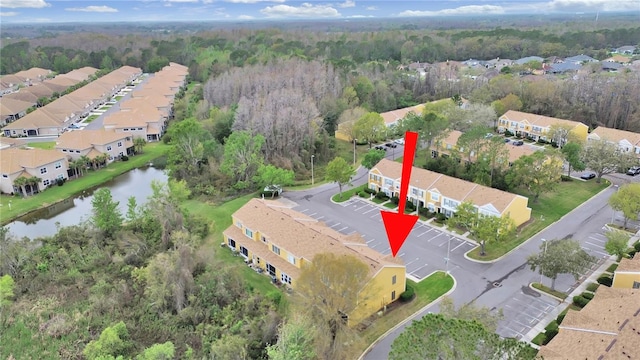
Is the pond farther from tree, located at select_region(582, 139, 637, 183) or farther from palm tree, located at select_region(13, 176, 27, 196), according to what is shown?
tree, located at select_region(582, 139, 637, 183)

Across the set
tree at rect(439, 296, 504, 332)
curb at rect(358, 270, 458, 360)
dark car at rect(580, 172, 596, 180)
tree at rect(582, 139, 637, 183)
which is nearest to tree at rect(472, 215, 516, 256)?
curb at rect(358, 270, 458, 360)

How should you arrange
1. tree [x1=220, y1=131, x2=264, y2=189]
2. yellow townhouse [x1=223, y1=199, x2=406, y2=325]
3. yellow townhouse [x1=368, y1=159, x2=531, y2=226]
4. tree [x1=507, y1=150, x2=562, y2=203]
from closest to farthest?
yellow townhouse [x1=223, y1=199, x2=406, y2=325], yellow townhouse [x1=368, y1=159, x2=531, y2=226], tree [x1=507, y1=150, x2=562, y2=203], tree [x1=220, y1=131, x2=264, y2=189]

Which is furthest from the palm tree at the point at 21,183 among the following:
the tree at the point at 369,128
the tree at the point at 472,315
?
the tree at the point at 472,315

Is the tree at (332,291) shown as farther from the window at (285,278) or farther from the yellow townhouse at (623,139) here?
the yellow townhouse at (623,139)

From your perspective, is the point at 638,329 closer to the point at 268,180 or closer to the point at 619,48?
the point at 268,180

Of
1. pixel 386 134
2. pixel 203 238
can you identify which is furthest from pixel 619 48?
pixel 203 238

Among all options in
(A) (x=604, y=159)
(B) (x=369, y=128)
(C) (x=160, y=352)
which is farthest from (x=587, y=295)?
(B) (x=369, y=128)

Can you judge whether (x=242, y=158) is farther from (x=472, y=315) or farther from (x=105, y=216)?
(x=472, y=315)

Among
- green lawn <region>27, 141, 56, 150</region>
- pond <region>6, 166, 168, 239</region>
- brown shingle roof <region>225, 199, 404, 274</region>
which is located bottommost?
pond <region>6, 166, 168, 239</region>
